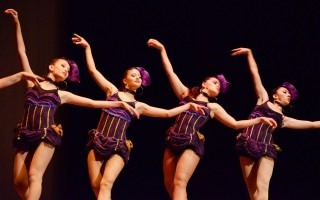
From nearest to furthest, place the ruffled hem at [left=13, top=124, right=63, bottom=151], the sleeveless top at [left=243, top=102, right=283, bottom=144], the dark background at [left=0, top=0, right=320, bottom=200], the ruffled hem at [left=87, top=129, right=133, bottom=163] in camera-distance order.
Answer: the ruffled hem at [left=13, top=124, right=63, bottom=151]
the ruffled hem at [left=87, top=129, right=133, bottom=163]
the sleeveless top at [left=243, top=102, right=283, bottom=144]
the dark background at [left=0, top=0, right=320, bottom=200]

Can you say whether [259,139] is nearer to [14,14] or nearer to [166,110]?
[166,110]

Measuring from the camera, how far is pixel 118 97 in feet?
16.0

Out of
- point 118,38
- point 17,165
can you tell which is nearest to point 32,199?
point 17,165

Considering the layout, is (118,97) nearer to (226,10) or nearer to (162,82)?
(162,82)

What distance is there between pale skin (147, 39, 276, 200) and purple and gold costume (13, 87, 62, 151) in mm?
1042

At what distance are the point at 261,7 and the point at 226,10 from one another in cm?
41

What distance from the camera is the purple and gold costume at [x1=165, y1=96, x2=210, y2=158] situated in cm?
494

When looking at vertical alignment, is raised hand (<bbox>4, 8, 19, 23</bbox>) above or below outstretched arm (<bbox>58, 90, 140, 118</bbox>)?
above

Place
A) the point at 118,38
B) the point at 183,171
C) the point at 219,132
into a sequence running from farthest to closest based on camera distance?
the point at 219,132 < the point at 118,38 < the point at 183,171

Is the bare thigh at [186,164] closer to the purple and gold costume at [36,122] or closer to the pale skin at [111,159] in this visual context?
the pale skin at [111,159]

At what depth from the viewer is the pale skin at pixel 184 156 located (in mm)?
4816

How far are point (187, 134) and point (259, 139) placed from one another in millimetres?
698

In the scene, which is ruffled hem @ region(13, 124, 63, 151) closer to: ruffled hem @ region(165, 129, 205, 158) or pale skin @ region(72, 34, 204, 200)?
pale skin @ region(72, 34, 204, 200)

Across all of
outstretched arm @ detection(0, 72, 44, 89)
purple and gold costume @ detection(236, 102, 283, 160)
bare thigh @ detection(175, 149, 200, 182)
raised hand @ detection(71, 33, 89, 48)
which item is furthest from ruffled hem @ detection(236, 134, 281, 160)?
outstretched arm @ detection(0, 72, 44, 89)
